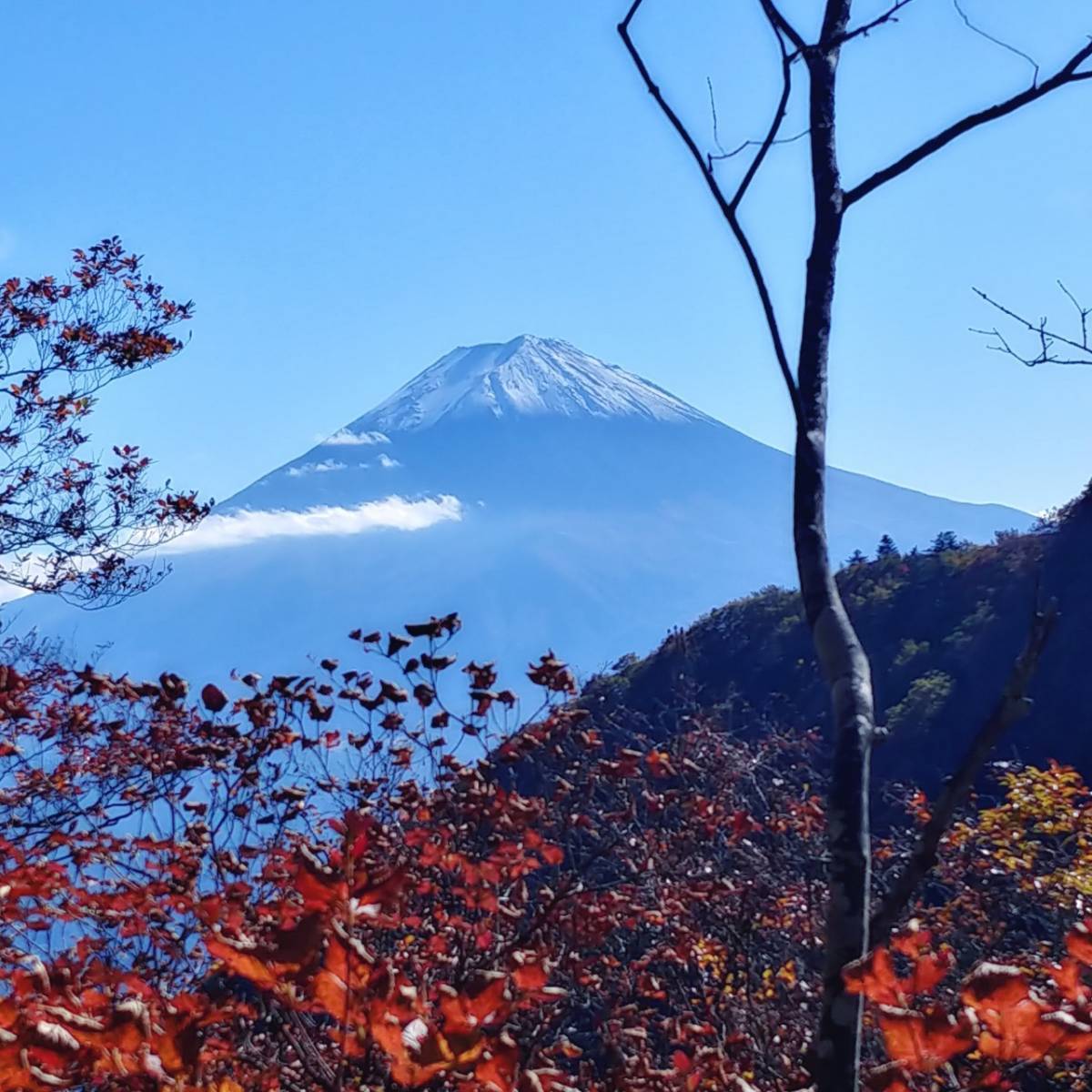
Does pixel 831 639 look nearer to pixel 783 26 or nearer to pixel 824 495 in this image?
pixel 824 495

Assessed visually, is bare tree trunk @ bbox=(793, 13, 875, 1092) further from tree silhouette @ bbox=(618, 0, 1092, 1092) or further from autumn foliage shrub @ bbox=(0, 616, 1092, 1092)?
autumn foliage shrub @ bbox=(0, 616, 1092, 1092)

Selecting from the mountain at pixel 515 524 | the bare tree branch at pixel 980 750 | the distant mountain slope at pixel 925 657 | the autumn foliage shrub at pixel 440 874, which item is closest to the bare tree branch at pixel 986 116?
the bare tree branch at pixel 980 750

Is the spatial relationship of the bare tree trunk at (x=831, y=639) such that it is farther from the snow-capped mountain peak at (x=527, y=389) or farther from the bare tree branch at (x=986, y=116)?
the snow-capped mountain peak at (x=527, y=389)

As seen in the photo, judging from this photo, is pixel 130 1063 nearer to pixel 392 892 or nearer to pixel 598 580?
pixel 392 892

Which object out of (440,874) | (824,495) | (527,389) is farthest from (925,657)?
(527,389)

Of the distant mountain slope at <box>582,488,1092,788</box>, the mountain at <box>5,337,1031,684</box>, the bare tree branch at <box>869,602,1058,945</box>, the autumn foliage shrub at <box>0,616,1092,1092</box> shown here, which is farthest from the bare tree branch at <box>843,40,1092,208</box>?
the mountain at <box>5,337,1031,684</box>
